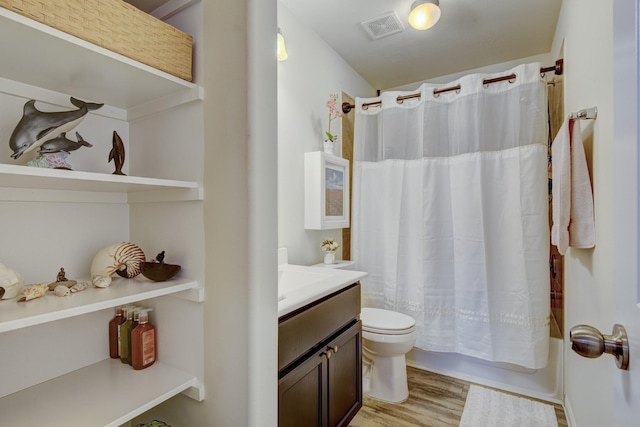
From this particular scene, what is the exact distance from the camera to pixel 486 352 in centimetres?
206

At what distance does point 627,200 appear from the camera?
20.4 inches

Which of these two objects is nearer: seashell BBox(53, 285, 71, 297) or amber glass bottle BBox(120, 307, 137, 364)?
seashell BBox(53, 285, 71, 297)

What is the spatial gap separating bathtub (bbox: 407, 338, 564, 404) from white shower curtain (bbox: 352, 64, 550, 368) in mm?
217

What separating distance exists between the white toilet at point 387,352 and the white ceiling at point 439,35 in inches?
77.5

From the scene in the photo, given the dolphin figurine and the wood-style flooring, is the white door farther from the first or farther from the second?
the wood-style flooring

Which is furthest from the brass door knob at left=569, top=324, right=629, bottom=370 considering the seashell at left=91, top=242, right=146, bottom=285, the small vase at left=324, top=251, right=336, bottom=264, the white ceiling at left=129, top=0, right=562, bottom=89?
the white ceiling at left=129, top=0, right=562, bottom=89

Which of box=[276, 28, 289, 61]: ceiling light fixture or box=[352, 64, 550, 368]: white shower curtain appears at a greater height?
box=[276, 28, 289, 61]: ceiling light fixture

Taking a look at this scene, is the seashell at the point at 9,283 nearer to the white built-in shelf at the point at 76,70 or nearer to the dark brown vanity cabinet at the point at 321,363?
the white built-in shelf at the point at 76,70

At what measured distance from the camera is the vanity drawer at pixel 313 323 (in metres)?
1.13

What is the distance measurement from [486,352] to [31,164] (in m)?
2.43

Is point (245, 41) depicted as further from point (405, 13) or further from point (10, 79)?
point (405, 13)

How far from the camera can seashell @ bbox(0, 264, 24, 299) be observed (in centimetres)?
77

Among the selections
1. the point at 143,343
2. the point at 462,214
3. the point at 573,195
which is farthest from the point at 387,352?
the point at 143,343

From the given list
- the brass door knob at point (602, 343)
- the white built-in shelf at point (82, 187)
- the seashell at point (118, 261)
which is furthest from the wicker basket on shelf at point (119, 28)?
the brass door knob at point (602, 343)
